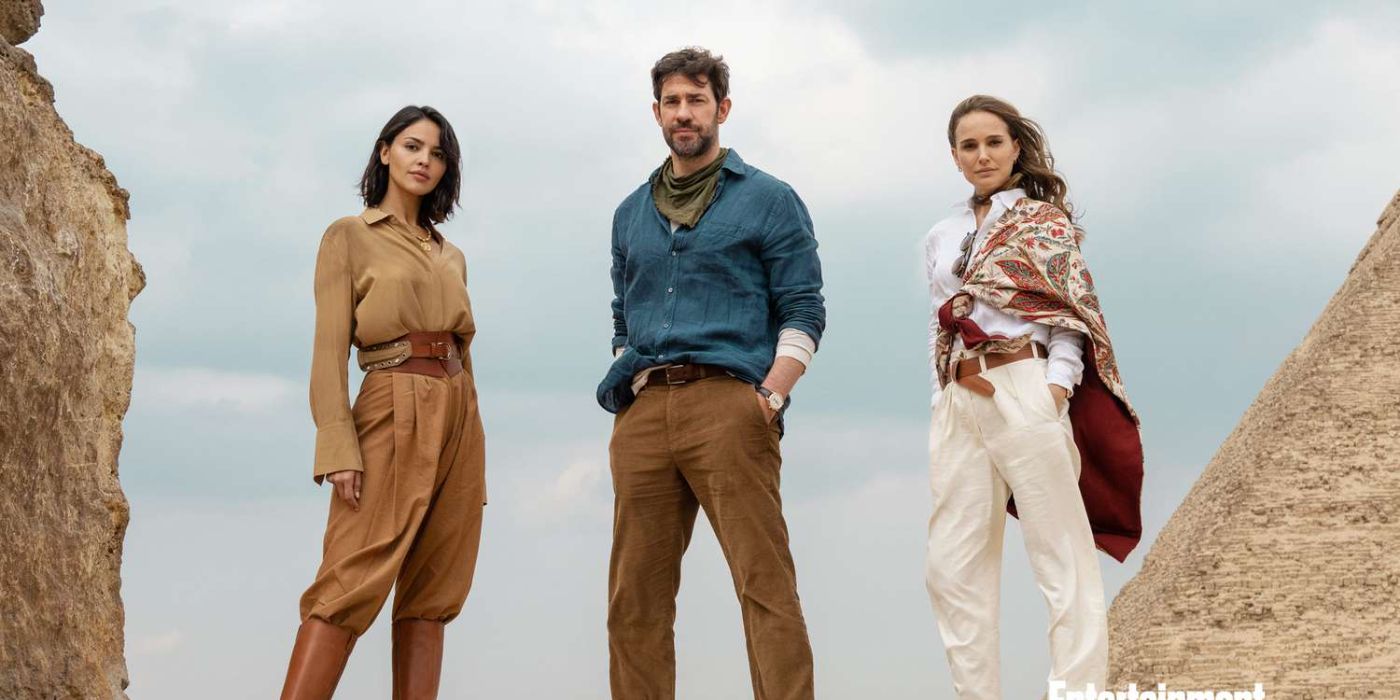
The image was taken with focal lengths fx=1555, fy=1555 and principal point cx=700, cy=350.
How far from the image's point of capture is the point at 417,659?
500 cm

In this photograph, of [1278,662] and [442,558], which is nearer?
[442,558]

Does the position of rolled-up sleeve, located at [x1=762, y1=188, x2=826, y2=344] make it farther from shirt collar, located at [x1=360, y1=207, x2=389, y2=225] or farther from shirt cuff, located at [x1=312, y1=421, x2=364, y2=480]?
shirt cuff, located at [x1=312, y1=421, x2=364, y2=480]

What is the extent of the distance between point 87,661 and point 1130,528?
11.0ft

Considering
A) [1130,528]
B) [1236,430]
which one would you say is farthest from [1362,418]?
[1130,528]

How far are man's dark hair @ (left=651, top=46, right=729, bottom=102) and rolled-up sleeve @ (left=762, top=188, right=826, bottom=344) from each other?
43cm

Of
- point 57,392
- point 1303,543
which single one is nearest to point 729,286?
point 57,392

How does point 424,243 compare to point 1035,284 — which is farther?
point 424,243

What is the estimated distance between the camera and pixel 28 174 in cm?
488

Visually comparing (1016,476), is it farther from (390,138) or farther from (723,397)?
(390,138)

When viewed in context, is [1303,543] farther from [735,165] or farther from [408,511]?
[408,511]

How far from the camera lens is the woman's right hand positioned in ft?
16.0

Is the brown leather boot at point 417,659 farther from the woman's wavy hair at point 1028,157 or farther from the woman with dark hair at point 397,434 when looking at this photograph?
the woman's wavy hair at point 1028,157

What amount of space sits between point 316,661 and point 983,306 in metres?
2.36

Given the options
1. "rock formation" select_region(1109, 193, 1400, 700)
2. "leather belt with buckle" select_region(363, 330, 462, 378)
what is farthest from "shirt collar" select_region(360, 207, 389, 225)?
"rock formation" select_region(1109, 193, 1400, 700)
